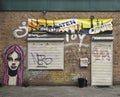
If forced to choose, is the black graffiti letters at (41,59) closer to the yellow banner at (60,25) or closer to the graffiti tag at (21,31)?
the graffiti tag at (21,31)

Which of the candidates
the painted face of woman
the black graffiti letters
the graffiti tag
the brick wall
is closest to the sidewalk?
the brick wall

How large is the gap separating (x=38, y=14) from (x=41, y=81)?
3.57 meters

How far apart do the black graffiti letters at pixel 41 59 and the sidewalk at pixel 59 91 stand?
1.40m

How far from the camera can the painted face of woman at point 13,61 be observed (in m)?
20.4

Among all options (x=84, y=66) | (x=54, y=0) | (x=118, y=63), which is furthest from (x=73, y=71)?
(x=54, y=0)

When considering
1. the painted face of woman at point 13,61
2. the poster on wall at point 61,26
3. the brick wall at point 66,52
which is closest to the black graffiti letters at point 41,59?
the brick wall at point 66,52

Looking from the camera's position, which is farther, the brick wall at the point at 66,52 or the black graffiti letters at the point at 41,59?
the black graffiti letters at the point at 41,59

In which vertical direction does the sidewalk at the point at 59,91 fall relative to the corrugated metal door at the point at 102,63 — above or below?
below

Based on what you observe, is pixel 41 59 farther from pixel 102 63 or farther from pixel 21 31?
pixel 102 63

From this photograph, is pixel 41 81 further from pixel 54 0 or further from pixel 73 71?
pixel 54 0

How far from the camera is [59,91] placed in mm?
18469

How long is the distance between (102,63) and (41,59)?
3263 millimetres

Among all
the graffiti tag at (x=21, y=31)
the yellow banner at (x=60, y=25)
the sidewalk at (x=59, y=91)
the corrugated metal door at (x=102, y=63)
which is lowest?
the sidewalk at (x=59, y=91)

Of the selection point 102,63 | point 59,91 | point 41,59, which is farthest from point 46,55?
point 102,63
